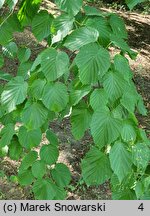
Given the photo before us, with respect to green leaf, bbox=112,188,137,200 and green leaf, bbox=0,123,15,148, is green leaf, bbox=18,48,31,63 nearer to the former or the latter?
green leaf, bbox=0,123,15,148

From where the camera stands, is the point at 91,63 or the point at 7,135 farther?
A: the point at 7,135

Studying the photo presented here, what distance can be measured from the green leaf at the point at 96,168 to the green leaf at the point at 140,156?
13 cm

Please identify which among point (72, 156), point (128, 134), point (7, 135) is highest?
point (128, 134)

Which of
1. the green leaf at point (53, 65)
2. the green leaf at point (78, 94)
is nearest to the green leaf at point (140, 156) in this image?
the green leaf at point (78, 94)

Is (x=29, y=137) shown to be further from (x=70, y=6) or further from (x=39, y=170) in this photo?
(x=70, y=6)

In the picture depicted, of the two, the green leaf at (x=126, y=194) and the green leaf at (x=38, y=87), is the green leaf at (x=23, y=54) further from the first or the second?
the green leaf at (x=126, y=194)

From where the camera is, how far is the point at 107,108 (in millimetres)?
1240

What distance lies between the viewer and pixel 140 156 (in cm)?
124

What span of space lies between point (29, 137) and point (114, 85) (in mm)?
461

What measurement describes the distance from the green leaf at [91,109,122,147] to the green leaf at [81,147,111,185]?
13cm

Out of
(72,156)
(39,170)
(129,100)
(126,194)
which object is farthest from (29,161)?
(72,156)

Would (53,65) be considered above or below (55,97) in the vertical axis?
above

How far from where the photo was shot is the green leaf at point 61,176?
1.65 metres

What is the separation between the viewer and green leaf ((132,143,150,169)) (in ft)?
4.07
